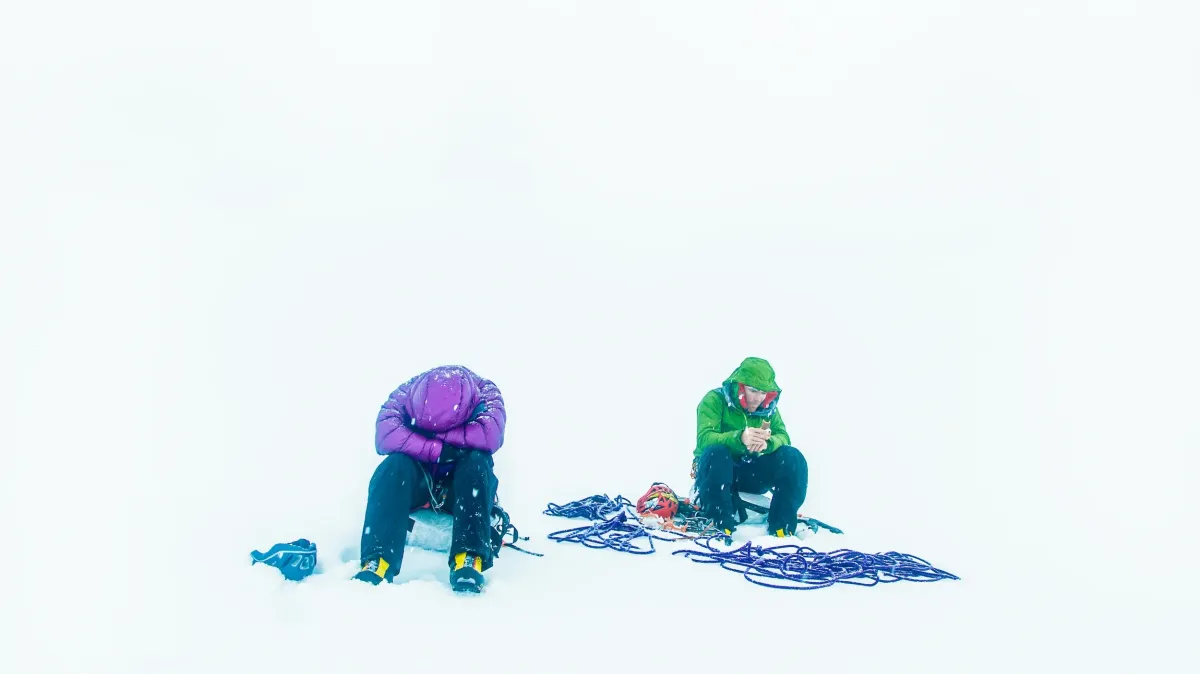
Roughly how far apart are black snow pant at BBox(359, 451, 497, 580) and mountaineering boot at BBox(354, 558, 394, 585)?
0.02 m

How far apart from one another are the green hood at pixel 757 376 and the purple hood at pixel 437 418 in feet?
6.35

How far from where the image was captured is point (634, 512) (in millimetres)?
5691

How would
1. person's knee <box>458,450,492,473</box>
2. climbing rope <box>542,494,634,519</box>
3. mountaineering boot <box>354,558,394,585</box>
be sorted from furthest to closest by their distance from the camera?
1. climbing rope <box>542,494,634,519</box>
2. person's knee <box>458,450,492,473</box>
3. mountaineering boot <box>354,558,394,585</box>

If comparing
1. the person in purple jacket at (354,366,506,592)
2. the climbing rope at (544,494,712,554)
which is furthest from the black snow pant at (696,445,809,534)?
the person in purple jacket at (354,366,506,592)

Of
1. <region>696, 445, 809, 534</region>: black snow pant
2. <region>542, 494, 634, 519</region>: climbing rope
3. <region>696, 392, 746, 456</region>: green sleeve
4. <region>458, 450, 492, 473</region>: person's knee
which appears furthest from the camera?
<region>542, 494, 634, 519</region>: climbing rope

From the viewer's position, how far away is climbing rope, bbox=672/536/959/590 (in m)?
3.74

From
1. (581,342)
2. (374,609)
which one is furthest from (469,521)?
(581,342)

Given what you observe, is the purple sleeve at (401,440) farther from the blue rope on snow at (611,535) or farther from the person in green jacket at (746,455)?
the person in green jacket at (746,455)

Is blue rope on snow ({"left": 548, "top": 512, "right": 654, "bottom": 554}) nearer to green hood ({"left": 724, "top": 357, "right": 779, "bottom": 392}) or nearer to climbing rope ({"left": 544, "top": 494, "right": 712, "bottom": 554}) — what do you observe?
climbing rope ({"left": 544, "top": 494, "right": 712, "bottom": 554})

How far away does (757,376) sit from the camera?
5066 millimetres

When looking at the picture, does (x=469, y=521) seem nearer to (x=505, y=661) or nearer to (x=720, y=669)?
(x=505, y=661)

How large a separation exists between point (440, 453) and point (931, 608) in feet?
7.58

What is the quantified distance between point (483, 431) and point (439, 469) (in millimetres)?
315

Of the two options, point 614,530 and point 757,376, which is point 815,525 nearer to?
point 757,376
